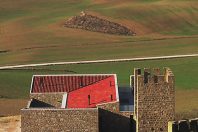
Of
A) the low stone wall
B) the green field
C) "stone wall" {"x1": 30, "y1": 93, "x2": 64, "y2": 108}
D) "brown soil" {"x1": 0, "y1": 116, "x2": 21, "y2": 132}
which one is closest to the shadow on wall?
"stone wall" {"x1": 30, "y1": 93, "x2": 64, "y2": 108}

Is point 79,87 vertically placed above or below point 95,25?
below

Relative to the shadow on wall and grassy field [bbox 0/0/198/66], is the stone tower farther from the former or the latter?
grassy field [bbox 0/0/198/66]

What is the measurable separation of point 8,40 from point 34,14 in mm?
24942

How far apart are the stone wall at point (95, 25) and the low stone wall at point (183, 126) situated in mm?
71123

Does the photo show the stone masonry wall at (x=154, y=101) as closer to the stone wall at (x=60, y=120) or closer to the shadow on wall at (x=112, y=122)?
the stone wall at (x=60, y=120)

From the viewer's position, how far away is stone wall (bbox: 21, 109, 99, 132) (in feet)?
114

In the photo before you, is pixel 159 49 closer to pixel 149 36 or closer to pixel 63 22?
pixel 149 36

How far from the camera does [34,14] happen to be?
115 metres

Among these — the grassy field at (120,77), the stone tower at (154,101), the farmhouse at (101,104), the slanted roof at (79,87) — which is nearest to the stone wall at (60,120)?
the farmhouse at (101,104)

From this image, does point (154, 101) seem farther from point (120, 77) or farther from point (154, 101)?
point (120, 77)

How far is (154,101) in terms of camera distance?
31.4m

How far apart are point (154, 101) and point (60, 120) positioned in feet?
22.1

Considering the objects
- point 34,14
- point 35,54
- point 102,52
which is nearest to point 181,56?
point 102,52

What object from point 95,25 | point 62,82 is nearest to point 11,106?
point 62,82
